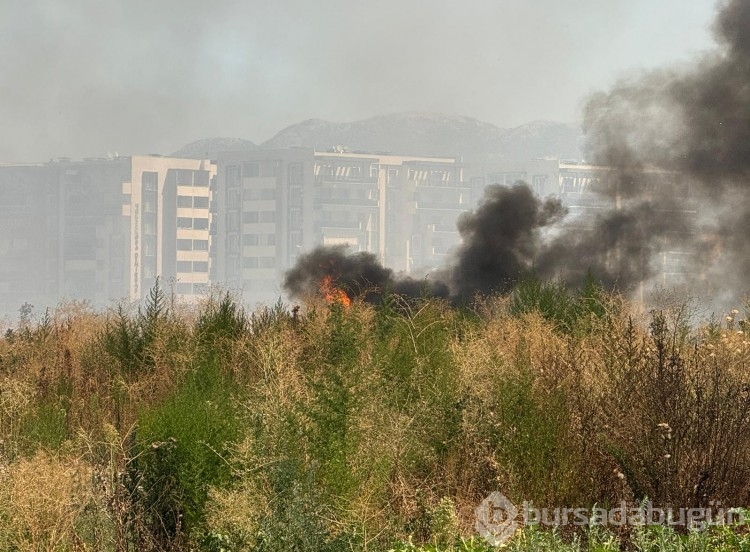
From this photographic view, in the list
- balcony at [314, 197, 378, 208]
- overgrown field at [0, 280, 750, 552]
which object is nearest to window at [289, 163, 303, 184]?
balcony at [314, 197, 378, 208]

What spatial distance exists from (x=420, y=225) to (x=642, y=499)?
94.1 metres

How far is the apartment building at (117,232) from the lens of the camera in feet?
317

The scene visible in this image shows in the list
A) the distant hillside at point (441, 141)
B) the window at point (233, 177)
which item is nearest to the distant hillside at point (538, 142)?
the distant hillside at point (441, 141)

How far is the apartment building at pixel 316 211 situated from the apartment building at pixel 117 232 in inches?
111

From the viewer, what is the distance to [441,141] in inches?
6649

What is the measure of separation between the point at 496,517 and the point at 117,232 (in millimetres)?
95058

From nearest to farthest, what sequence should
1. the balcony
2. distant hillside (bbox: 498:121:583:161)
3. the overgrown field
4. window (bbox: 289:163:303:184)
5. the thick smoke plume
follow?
1. the overgrown field
2. the thick smoke plume
3. window (bbox: 289:163:303:184)
4. the balcony
5. distant hillside (bbox: 498:121:583:161)

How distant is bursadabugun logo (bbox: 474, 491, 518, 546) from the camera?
23.6ft

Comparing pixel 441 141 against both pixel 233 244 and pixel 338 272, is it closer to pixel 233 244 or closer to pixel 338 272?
pixel 233 244

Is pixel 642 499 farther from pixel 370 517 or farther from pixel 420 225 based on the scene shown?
pixel 420 225

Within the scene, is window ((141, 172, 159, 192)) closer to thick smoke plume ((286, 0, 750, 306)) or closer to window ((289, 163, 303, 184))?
window ((289, 163, 303, 184))

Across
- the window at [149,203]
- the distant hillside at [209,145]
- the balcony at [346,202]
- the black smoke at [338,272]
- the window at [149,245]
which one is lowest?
the black smoke at [338,272]

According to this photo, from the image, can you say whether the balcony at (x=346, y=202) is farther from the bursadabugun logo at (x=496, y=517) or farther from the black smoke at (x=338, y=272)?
the bursadabugun logo at (x=496, y=517)

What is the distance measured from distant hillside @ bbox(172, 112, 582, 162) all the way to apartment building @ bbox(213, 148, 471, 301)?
2875 centimetres
